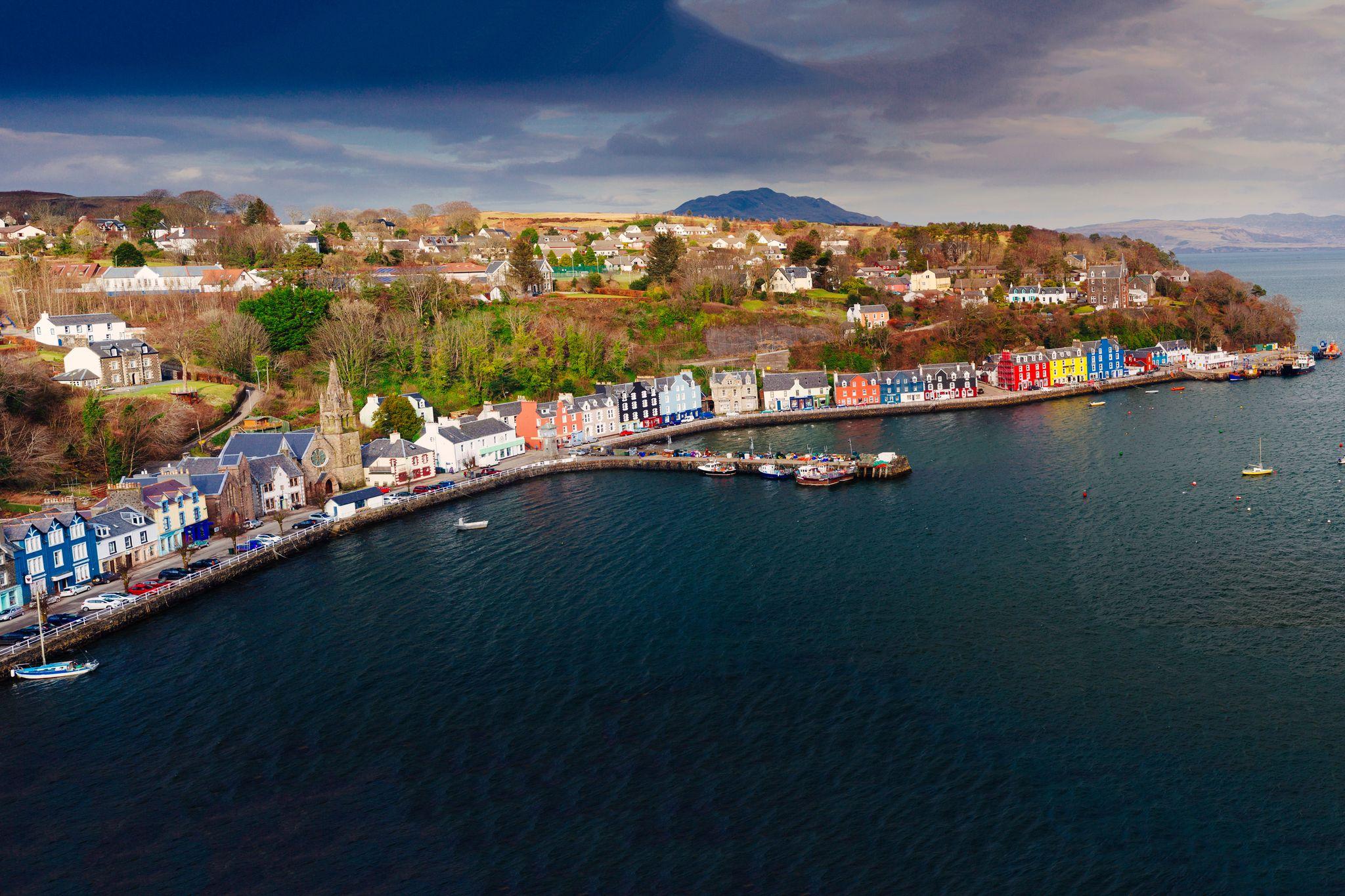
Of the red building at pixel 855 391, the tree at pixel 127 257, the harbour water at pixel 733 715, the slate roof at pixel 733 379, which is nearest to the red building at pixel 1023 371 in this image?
the red building at pixel 855 391

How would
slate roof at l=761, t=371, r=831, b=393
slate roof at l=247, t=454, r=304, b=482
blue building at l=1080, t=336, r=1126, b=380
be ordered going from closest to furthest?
1. slate roof at l=247, t=454, r=304, b=482
2. slate roof at l=761, t=371, r=831, b=393
3. blue building at l=1080, t=336, r=1126, b=380

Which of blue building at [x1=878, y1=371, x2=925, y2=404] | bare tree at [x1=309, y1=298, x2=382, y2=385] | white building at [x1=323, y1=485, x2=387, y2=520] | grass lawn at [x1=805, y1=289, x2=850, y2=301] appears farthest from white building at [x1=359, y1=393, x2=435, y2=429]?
grass lawn at [x1=805, y1=289, x2=850, y2=301]

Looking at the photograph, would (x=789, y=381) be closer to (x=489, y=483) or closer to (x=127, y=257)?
(x=489, y=483)

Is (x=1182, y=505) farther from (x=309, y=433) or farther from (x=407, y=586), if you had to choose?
(x=309, y=433)

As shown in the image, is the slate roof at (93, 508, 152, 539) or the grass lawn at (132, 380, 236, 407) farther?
the grass lawn at (132, 380, 236, 407)

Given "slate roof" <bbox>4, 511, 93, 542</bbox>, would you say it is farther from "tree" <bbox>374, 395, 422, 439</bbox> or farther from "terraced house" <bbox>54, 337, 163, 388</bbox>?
"terraced house" <bbox>54, 337, 163, 388</bbox>

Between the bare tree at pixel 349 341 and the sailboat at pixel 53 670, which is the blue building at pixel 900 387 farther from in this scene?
the sailboat at pixel 53 670

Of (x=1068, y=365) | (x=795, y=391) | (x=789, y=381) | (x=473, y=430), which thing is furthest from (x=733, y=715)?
(x=1068, y=365)
